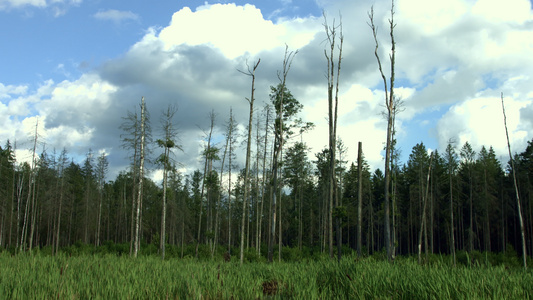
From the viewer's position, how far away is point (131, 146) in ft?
85.9

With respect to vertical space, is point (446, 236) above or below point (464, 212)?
below

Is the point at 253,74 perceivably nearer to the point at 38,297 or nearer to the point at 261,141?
the point at 261,141

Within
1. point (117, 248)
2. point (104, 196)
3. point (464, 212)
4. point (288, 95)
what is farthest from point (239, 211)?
point (288, 95)

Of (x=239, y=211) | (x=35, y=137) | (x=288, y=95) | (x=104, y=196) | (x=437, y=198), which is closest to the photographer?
(x=288, y=95)

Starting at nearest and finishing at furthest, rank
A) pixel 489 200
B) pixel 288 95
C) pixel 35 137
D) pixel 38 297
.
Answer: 1. pixel 38 297
2. pixel 288 95
3. pixel 35 137
4. pixel 489 200

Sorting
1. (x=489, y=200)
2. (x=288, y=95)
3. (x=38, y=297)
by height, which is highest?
(x=288, y=95)

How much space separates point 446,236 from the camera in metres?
44.6

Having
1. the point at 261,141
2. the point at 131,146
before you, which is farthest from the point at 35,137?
the point at 261,141

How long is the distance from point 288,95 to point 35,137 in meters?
22.3

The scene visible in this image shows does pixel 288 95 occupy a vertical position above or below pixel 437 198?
above

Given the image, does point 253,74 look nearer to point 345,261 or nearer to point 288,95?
point 288,95

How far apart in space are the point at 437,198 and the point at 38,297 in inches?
1833

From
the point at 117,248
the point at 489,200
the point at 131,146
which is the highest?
the point at 131,146

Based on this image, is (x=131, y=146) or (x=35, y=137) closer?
(x=131, y=146)
